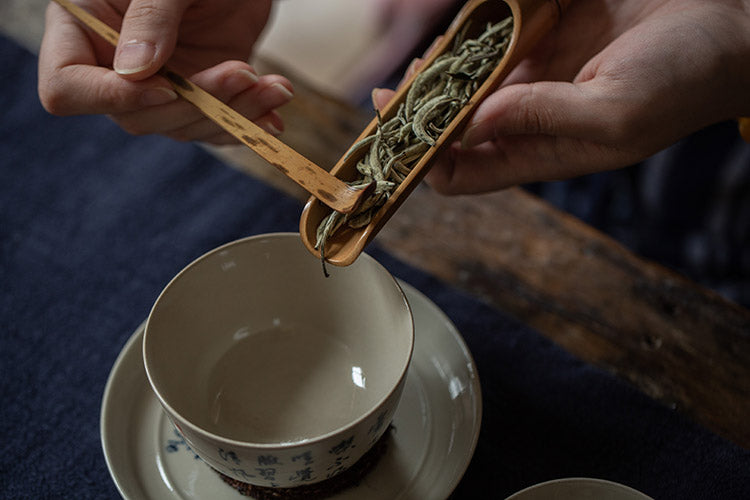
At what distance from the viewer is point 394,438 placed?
0.59 meters

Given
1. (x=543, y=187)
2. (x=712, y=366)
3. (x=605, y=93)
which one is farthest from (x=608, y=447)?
(x=543, y=187)

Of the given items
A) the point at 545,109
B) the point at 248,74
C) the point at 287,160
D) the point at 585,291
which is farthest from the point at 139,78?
the point at 585,291

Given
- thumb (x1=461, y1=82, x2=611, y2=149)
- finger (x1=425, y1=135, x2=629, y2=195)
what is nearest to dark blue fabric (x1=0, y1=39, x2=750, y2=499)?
finger (x1=425, y1=135, x2=629, y2=195)

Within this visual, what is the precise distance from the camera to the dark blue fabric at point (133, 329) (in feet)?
2.06

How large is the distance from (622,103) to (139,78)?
0.55 m

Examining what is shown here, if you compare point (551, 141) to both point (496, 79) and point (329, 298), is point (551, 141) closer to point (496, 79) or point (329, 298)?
point (496, 79)

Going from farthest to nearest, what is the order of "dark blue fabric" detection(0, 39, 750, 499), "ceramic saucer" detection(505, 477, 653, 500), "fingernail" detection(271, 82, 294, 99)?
"fingernail" detection(271, 82, 294, 99)
"dark blue fabric" detection(0, 39, 750, 499)
"ceramic saucer" detection(505, 477, 653, 500)

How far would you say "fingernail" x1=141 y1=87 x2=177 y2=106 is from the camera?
661 millimetres

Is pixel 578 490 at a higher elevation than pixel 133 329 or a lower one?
higher

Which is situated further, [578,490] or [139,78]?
[139,78]

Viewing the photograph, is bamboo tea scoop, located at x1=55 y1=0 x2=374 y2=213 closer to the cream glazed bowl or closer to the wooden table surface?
the cream glazed bowl

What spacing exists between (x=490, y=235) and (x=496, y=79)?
0.24 m

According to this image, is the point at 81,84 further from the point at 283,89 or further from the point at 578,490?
the point at 578,490

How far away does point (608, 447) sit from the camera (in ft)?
2.11
